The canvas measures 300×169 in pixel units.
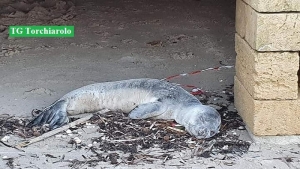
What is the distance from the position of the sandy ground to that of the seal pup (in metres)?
0.38

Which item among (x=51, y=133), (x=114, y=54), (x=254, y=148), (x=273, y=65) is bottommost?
(x=254, y=148)

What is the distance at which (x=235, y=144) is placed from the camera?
5.36m

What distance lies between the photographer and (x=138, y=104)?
6074 mm

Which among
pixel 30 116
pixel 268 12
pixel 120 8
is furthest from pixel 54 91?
pixel 120 8

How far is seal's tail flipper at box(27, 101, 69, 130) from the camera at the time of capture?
5727mm

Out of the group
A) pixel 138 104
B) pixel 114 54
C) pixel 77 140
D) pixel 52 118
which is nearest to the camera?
pixel 77 140

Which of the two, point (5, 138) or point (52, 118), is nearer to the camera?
point (5, 138)

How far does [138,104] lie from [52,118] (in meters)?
0.85

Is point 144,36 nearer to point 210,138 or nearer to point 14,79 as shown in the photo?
point 14,79

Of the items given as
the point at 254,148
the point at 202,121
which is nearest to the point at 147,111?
the point at 202,121

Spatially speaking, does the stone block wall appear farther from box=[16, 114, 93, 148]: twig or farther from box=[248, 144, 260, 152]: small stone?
box=[16, 114, 93, 148]: twig

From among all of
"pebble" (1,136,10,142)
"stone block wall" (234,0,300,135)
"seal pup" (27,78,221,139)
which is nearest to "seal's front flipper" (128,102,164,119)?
"seal pup" (27,78,221,139)

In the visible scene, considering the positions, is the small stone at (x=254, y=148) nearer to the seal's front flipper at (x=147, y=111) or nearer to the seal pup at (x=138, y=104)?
the seal pup at (x=138, y=104)

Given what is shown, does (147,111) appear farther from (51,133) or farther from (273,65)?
(273,65)
